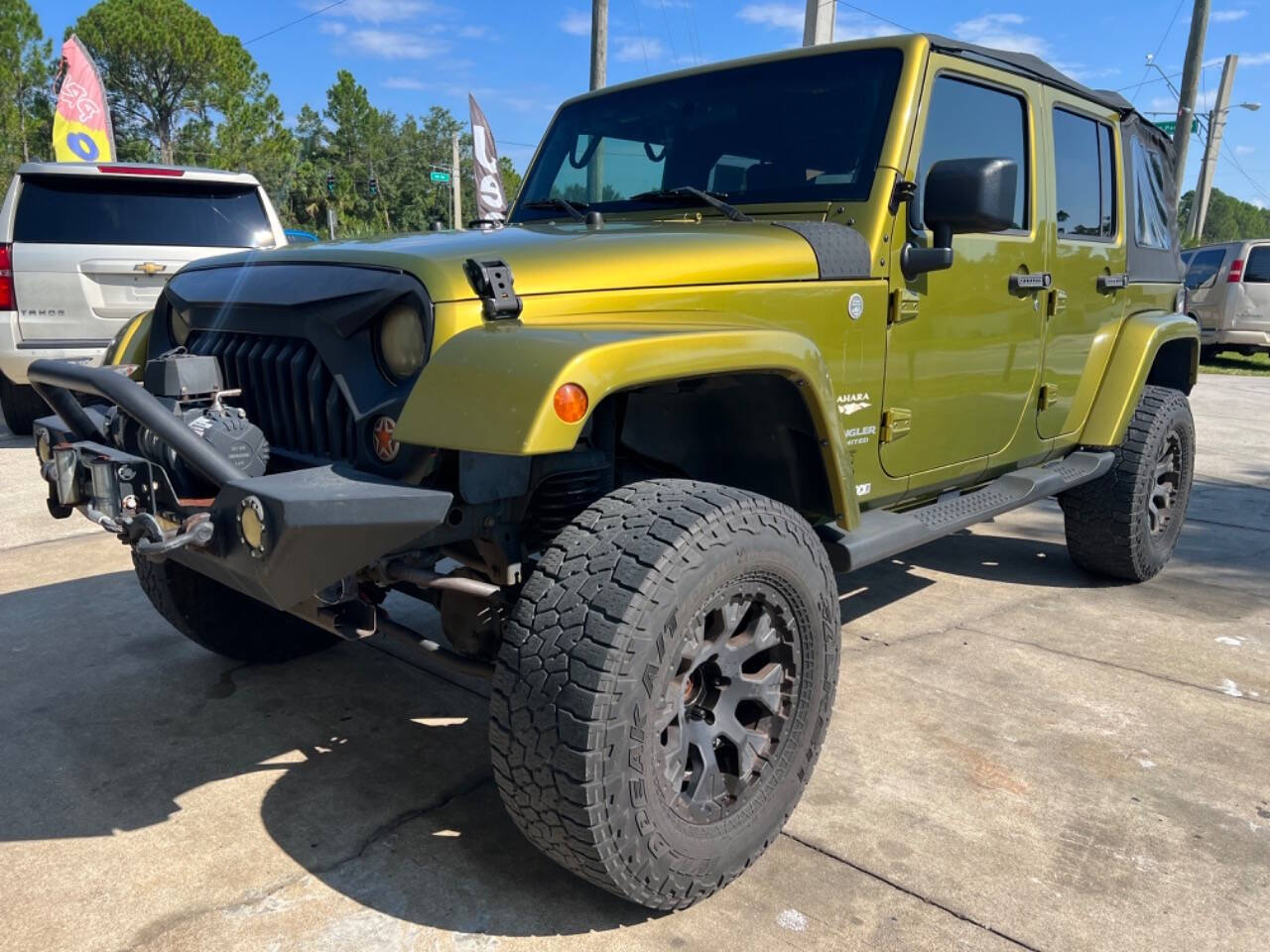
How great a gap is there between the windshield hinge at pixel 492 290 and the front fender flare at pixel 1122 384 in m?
2.97

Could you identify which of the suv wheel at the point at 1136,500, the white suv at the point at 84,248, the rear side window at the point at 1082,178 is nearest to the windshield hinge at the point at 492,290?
the rear side window at the point at 1082,178

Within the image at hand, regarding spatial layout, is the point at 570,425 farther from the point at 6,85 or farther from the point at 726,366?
the point at 6,85

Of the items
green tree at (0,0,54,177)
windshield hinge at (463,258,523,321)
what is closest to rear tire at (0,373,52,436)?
windshield hinge at (463,258,523,321)

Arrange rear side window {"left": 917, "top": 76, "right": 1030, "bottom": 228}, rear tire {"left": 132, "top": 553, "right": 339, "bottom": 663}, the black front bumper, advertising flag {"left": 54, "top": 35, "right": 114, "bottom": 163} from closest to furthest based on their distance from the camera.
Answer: the black front bumper
rear side window {"left": 917, "top": 76, "right": 1030, "bottom": 228}
rear tire {"left": 132, "top": 553, "right": 339, "bottom": 663}
advertising flag {"left": 54, "top": 35, "right": 114, "bottom": 163}

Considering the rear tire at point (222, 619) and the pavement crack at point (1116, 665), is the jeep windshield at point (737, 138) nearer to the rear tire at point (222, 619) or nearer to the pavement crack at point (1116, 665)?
the rear tire at point (222, 619)

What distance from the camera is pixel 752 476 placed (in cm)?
280

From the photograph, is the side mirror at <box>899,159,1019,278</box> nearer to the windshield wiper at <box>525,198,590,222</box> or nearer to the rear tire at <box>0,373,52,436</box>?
the windshield wiper at <box>525,198,590,222</box>

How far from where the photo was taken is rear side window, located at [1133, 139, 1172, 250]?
14.6 ft

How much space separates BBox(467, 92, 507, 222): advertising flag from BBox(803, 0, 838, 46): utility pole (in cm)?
406

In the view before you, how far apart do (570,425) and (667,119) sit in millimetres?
1942

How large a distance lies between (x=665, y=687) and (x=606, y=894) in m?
0.58

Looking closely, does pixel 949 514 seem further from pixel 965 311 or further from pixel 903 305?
pixel 903 305

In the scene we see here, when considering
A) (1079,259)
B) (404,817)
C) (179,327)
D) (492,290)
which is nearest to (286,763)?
(404,817)

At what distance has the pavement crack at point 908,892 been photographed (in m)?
2.07
